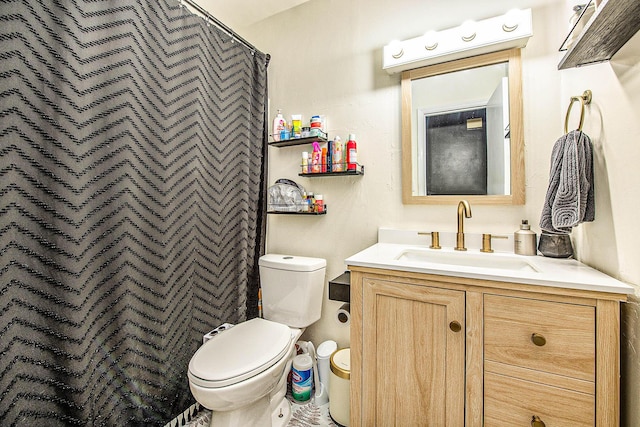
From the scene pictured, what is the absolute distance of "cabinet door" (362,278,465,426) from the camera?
100cm

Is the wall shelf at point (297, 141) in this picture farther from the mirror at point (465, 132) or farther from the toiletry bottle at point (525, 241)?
the toiletry bottle at point (525, 241)

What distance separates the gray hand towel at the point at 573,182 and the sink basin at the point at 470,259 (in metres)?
0.22

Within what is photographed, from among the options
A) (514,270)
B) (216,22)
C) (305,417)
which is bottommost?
(305,417)

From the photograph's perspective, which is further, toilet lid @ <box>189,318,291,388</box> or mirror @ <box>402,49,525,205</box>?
mirror @ <box>402,49,525,205</box>

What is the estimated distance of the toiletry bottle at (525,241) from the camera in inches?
49.3

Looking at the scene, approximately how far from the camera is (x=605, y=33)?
0.80 m

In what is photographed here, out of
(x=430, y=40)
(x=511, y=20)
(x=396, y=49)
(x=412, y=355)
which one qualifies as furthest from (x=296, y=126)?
(x=412, y=355)

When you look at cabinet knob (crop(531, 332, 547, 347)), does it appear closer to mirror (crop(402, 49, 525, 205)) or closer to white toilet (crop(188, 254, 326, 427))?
mirror (crop(402, 49, 525, 205))

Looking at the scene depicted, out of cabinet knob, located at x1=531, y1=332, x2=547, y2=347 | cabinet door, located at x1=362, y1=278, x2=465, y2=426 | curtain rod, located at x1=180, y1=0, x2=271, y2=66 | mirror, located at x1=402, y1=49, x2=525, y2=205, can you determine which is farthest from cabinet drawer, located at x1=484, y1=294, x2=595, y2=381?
curtain rod, located at x1=180, y1=0, x2=271, y2=66

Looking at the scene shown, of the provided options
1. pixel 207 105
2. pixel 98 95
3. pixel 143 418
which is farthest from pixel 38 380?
pixel 207 105

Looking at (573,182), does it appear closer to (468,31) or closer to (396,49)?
(468,31)

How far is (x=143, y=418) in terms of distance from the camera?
4.16ft

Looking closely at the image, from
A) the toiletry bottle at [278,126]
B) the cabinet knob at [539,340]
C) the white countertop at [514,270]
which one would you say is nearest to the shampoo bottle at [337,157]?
the toiletry bottle at [278,126]

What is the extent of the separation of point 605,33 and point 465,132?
0.66 metres
